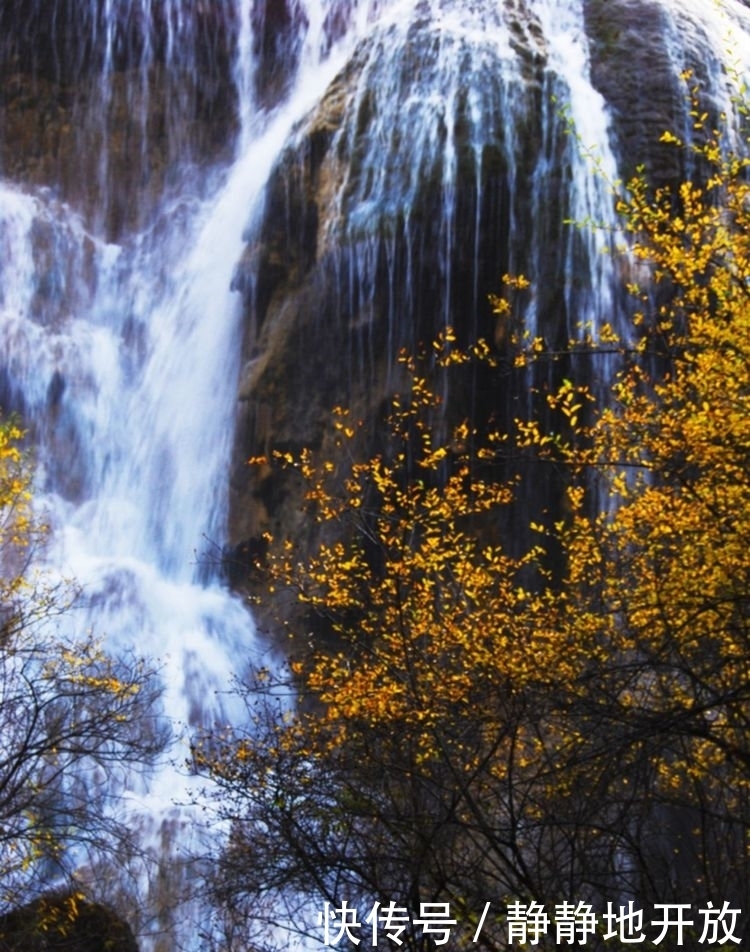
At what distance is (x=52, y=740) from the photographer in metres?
8.77

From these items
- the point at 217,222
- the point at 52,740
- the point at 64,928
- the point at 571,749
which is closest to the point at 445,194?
the point at 217,222

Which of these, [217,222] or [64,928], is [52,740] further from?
[217,222]

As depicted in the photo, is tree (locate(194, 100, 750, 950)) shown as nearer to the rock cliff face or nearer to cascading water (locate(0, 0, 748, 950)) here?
cascading water (locate(0, 0, 748, 950))

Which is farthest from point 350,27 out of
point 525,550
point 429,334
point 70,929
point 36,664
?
point 70,929

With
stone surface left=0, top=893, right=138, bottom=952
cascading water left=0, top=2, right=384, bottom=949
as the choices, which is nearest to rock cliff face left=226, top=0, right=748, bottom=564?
cascading water left=0, top=2, right=384, bottom=949

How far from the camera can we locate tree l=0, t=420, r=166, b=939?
28.1 ft

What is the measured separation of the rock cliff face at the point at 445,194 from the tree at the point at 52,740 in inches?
186

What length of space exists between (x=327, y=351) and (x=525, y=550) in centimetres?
452

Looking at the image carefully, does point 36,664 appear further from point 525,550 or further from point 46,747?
point 46,747

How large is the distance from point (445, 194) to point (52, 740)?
12743mm

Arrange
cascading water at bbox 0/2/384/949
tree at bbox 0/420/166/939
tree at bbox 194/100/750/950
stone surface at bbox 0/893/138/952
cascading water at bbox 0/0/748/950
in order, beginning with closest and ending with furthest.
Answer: tree at bbox 194/100/750/950 < tree at bbox 0/420/166/939 < stone surface at bbox 0/893/138/952 < cascading water at bbox 0/2/384/949 < cascading water at bbox 0/0/748/950

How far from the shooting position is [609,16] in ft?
69.8

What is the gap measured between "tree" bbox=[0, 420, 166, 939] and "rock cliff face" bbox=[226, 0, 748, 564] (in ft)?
15.5

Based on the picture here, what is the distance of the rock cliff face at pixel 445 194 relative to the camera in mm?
18828
